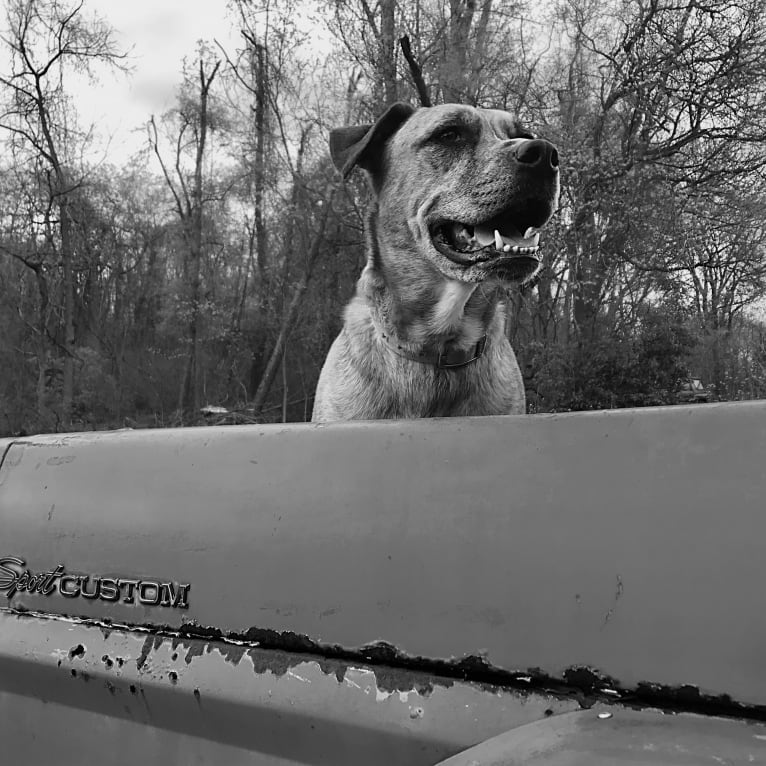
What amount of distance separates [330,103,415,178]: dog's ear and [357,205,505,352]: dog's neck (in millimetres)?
505

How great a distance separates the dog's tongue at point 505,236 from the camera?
2668 mm

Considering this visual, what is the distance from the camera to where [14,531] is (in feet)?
4.42

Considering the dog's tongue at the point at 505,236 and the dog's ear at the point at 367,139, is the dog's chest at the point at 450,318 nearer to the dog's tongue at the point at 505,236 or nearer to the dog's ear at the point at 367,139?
the dog's tongue at the point at 505,236

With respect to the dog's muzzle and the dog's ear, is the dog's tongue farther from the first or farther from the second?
the dog's ear

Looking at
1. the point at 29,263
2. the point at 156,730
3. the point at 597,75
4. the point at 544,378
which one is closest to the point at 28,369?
the point at 29,263

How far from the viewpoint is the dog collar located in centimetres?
274

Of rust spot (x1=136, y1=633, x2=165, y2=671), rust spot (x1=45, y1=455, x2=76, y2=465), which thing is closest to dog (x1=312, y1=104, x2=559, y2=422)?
rust spot (x1=45, y1=455, x2=76, y2=465)

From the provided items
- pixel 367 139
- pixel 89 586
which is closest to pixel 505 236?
pixel 367 139

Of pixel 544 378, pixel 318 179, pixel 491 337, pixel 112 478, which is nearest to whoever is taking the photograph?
pixel 112 478

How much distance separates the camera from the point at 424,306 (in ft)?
9.58

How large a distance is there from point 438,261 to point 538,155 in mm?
593

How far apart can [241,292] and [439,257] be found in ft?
51.6

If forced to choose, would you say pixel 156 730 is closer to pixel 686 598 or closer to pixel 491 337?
pixel 686 598

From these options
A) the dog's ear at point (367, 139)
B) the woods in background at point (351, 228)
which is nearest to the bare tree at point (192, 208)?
the woods in background at point (351, 228)
